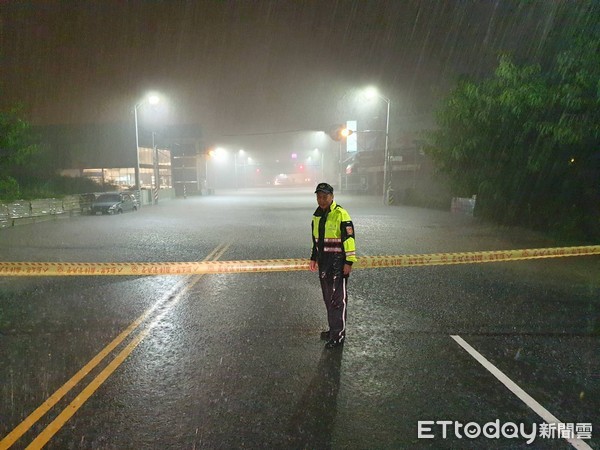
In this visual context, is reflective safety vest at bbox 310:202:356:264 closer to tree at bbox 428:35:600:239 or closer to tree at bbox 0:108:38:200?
tree at bbox 428:35:600:239

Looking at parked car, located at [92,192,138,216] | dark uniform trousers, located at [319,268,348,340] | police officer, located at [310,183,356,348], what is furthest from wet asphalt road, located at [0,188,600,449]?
parked car, located at [92,192,138,216]

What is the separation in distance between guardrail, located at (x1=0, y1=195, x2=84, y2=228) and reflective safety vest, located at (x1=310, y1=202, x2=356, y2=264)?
1886 cm

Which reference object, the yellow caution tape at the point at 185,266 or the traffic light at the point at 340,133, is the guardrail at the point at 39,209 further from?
the traffic light at the point at 340,133

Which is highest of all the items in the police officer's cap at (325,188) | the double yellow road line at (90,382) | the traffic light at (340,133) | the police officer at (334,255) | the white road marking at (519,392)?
the traffic light at (340,133)

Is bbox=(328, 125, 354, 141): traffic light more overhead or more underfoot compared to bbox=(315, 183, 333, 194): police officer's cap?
more overhead

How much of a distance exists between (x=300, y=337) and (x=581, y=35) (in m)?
12.3

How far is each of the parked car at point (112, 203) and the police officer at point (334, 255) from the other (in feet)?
81.1

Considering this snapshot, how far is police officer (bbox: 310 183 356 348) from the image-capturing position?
5250 millimetres

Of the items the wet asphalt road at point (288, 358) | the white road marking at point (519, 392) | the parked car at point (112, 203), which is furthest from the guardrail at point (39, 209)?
the white road marking at point (519, 392)

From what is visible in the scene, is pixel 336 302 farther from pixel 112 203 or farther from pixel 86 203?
pixel 86 203

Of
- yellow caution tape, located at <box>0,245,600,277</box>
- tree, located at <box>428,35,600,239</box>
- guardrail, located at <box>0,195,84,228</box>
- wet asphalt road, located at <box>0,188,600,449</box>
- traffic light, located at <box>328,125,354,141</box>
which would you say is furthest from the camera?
traffic light, located at <box>328,125,354,141</box>

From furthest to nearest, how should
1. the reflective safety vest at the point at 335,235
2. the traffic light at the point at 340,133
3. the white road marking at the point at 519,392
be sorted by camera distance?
the traffic light at the point at 340,133 < the reflective safety vest at the point at 335,235 < the white road marking at the point at 519,392

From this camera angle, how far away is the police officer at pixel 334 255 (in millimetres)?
5250

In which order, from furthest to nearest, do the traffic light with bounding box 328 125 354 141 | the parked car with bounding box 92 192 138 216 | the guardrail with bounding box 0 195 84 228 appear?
the traffic light with bounding box 328 125 354 141 < the parked car with bounding box 92 192 138 216 < the guardrail with bounding box 0 195 84 228
